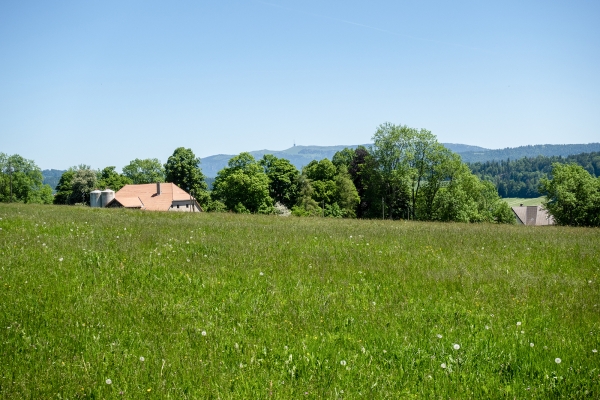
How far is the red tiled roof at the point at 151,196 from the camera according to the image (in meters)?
66.4

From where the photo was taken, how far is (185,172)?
260 ft

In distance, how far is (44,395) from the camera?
4.18m

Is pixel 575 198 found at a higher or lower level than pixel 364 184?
lower

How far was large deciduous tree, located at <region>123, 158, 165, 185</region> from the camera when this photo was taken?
97.1m

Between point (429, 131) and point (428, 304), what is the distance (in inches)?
2155

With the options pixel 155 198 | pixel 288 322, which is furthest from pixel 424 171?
pixel 288 322

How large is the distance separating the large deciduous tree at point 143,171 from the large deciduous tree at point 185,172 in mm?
18474

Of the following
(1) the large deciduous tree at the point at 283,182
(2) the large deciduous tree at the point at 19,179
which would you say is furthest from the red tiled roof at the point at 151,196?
(2) the large deciduous tree at the point at 19,179

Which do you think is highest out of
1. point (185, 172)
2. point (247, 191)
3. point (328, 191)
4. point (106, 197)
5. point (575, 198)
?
point (185, 172)

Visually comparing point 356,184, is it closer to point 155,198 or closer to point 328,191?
point 328,191

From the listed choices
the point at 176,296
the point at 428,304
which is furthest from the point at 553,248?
the point at 176,296

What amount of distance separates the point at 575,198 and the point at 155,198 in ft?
204

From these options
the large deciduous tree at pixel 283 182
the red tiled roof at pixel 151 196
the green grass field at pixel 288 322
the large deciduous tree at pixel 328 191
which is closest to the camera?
the green grass field at pixel 288 322

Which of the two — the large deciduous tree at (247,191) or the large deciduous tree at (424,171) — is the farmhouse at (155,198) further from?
the large deciduous tree at (424,171)
